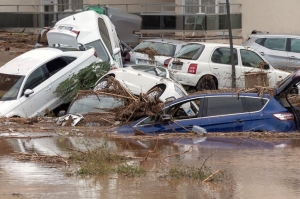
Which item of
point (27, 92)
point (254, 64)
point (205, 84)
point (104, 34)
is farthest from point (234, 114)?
point (104, 34)

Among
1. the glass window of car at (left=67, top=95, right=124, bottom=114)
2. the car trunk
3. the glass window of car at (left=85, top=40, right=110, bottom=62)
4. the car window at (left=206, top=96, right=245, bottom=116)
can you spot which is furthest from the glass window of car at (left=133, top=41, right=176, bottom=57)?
the car trunk

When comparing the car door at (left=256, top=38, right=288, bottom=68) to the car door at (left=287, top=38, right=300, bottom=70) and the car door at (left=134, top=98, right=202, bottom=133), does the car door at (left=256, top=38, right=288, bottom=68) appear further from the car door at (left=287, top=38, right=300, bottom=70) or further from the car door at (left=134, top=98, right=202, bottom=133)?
the car door at (left=134, top=98, right=202, bottom=133)

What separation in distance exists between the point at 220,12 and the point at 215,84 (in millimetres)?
8741

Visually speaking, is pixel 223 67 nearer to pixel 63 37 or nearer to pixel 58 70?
pixel 63 37

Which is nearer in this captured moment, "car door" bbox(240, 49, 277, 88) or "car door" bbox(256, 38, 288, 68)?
"car door" bbox(240, 49, 277, 88)

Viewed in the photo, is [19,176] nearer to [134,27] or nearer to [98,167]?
[98,167]

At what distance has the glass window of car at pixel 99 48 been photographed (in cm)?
2083

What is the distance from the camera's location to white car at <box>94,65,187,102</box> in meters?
16.1

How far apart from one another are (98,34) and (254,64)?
14.6 ft

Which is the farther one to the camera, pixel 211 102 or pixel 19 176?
pixel 211 102

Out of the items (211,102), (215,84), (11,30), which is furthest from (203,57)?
(11,30)

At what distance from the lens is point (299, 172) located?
11.2m

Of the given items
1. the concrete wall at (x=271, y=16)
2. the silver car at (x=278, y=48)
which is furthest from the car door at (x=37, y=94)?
the concrete wall at (x=271, y=16)

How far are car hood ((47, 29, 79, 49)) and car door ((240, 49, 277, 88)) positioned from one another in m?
4.55
